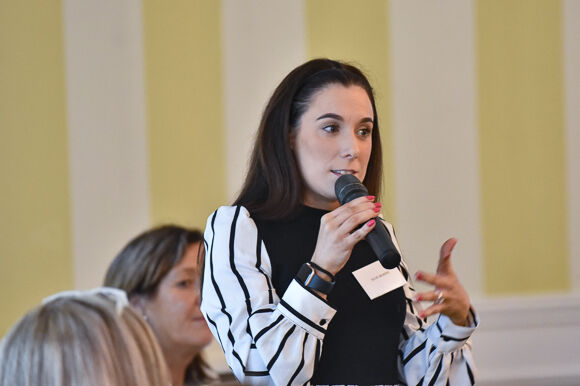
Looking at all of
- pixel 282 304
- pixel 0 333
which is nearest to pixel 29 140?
pixel 0 333

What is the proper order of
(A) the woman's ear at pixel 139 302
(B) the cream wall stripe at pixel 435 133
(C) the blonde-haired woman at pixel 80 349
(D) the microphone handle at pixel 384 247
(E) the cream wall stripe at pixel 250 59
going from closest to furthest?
(C) the blonde-haired woman at pixel 80 349
(D) the microphone handle at pixel 384 247
(A) the woman's ear at pixel 139 302
(E) the cream wall stripe at pixel 250 59
(B) the cream wall stripe at pixel 435 133

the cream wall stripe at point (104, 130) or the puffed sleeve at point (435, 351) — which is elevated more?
the cream wall stripe at point (104, 130)

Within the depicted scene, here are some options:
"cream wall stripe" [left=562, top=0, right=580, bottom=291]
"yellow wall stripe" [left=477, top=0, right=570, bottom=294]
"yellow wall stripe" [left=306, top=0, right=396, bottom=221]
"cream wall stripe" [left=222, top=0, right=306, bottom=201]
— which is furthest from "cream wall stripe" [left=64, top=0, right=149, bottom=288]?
"cream wall stripe" [left=562, top=0, right=580, bottom=291]

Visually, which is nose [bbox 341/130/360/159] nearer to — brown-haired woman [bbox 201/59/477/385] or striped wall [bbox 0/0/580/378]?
brown-haired woman [bbox 201/59/477/385]

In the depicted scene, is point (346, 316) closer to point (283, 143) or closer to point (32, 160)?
point (283, 143)

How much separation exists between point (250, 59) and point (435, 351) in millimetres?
1631

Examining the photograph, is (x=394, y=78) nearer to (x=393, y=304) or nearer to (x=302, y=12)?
(x=302, y=12)

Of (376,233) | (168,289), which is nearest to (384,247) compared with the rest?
(376,233)

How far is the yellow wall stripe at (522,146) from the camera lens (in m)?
3.05

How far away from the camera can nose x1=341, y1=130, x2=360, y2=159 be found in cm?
152

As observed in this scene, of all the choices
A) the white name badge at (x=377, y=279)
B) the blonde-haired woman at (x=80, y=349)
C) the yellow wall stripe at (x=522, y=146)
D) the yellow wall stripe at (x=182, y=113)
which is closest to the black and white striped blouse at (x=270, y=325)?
the white name badge at (x=377, y=279)

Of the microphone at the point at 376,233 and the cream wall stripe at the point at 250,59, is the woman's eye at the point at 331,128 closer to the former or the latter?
the microphone at the point at 376,233

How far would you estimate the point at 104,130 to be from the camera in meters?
2.83

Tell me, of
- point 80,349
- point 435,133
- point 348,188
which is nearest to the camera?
point 80,349
